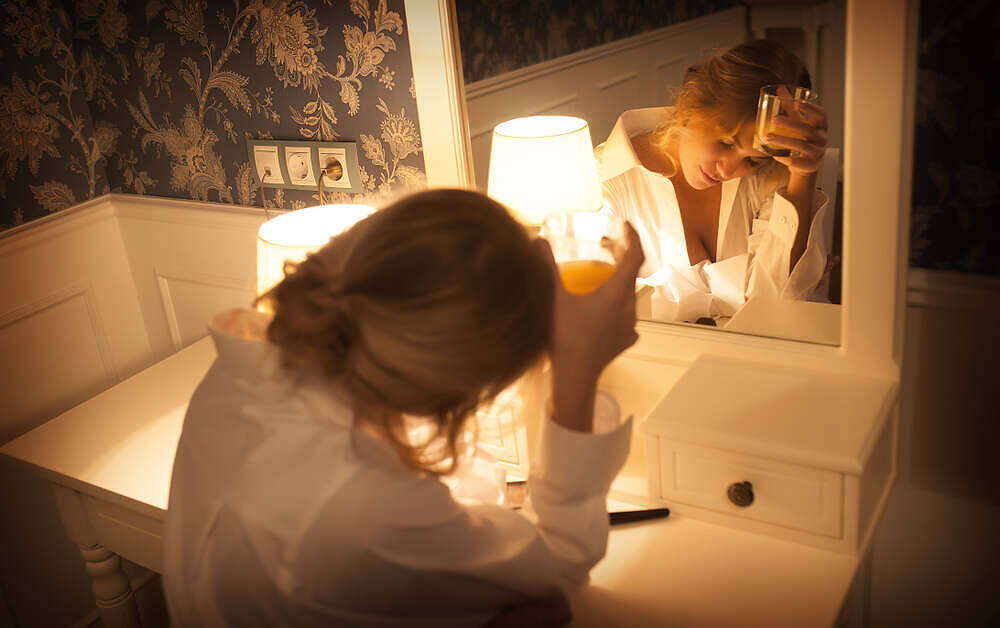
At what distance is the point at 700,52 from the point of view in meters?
1.11

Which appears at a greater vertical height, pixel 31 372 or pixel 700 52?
pixel 700 52

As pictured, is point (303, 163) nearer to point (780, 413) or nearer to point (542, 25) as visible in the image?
point (542, 25)

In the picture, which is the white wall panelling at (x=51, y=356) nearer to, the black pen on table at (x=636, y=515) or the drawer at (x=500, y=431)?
the drawer at (x=500, y=431)

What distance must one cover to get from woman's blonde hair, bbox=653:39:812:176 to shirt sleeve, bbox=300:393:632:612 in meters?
0.42

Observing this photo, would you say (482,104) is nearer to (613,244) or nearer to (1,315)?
(613,244)

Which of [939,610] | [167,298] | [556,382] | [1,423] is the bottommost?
[939,610]

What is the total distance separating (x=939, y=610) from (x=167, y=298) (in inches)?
66.5

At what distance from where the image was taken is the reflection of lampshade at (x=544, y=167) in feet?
4.13

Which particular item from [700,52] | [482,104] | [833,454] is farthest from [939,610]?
[482,104]

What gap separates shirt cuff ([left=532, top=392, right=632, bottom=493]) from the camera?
89 centimetres

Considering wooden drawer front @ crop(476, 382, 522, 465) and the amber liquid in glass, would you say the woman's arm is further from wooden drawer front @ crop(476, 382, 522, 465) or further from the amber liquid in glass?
wooden drawer front @ crop(476, 382, 522, 465)

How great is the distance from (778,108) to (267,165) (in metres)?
1.01

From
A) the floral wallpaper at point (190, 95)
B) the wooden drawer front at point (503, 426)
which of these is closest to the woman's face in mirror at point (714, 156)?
the wooden drawer front at point (503, 426)

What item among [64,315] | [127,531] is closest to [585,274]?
[127,531]
